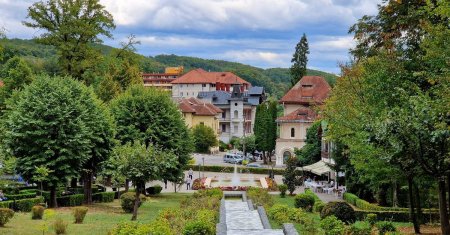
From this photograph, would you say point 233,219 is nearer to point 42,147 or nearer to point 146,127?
point 42,147

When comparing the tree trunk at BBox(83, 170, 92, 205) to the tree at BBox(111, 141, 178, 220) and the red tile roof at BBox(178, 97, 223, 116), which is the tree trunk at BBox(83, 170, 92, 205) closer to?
the tree at BBox(111, 141, 178, 220)

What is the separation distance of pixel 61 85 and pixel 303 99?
4915 centimetres

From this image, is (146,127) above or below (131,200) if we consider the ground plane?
above

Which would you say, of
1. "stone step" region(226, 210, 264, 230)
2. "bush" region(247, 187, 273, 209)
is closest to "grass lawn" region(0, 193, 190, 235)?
"stone step" region(226, 210, 264, 230)

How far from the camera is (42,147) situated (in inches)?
1362

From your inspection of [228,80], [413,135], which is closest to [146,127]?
[413,135]

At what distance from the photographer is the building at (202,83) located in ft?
463

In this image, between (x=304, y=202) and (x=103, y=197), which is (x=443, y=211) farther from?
(x=103, y=197)

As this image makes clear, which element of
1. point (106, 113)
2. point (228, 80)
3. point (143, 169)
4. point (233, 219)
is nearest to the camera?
point (233, 219)

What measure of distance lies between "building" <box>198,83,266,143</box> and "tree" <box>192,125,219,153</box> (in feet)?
57.2

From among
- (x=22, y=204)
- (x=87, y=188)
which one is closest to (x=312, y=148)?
(x=87, y=188)

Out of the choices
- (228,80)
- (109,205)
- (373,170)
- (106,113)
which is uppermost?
(228,80)

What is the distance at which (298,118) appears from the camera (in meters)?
76.2

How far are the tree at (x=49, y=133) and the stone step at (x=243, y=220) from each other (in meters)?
9.77
